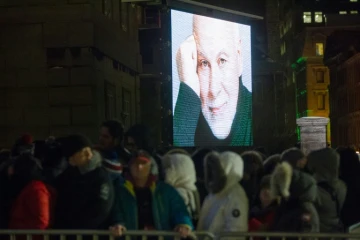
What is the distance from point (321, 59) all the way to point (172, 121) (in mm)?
77887

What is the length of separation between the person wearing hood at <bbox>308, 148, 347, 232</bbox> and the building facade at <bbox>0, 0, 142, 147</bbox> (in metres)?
14.0

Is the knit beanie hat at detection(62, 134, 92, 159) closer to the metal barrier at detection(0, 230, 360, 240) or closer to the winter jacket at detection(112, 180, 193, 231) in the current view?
the winter jacket at detection(112, 180, 193, 231)

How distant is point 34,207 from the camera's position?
26.4 ft

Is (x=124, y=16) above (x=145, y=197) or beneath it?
above

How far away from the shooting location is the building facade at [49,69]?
75.5 ft

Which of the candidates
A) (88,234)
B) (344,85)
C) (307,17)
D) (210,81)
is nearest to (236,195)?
(88,234)

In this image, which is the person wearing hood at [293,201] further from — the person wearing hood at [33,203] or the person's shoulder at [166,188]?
the person wearing hood at [33,203]

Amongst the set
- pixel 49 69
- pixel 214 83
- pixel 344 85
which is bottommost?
pixel 214 83

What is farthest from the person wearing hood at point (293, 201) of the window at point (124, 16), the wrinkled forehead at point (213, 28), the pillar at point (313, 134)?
the window at point (124, 16)

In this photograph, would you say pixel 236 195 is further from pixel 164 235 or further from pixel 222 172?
pixel 164 235

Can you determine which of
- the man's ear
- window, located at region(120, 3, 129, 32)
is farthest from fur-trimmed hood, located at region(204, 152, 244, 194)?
window, located at region(120, 3, 129, 32)

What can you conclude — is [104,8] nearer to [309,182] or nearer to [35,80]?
[35,80]

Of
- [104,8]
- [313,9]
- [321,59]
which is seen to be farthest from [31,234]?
[313,9]

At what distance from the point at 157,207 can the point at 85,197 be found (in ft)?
2.31
